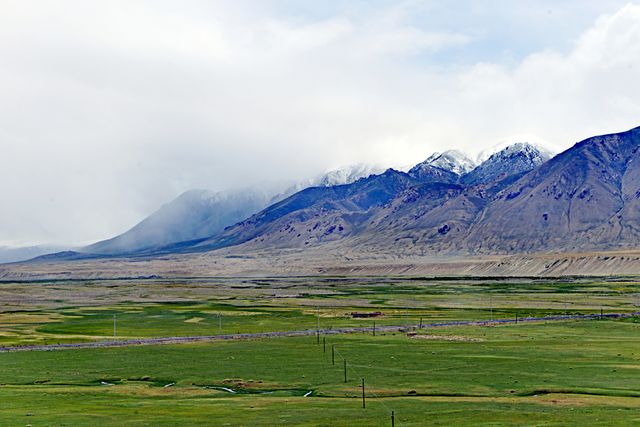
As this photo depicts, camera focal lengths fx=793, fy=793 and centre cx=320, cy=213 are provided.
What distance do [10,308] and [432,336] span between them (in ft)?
334

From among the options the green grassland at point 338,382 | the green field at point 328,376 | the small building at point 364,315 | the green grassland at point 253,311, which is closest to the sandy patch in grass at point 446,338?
the green field at point 328,376

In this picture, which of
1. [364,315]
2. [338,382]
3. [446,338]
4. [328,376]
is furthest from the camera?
[364,315]

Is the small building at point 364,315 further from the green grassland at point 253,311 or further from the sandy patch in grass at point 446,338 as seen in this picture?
the sandy patch in grass at point 446,338

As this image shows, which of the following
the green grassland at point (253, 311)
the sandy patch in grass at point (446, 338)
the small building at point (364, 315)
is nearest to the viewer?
the sandy patch in grass at point (446, 338)

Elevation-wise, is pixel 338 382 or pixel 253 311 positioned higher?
→ pixel 253 311

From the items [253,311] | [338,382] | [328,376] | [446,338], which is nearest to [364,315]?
[253,311]

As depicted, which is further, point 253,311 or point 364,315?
point 253,311

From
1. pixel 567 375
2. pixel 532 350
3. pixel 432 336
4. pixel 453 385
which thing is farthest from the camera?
pixel 432 336

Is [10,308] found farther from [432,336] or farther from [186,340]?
[432,336]

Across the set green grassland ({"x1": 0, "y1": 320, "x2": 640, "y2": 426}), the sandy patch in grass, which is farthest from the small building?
green grassland ({"x1": 0, "y1": 320, "x2": 640, "y2": 426})

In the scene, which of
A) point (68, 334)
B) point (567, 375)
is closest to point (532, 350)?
point (567, 375)

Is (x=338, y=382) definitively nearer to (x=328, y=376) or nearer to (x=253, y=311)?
(x=328, y=376)

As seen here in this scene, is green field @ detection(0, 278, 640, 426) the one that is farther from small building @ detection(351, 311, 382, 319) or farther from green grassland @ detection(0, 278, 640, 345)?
small building @ detection(351, 311, 382, 319)

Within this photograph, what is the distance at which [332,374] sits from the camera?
70125mm
